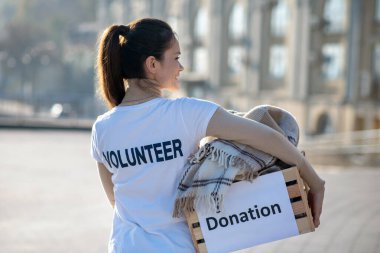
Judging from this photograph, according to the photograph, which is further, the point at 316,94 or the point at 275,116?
the point at 316,94

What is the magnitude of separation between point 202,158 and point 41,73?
7617 centimetres

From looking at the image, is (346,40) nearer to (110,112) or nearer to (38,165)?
(38,165)

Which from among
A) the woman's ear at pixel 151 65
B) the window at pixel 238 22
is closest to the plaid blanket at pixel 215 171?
the woman's ear at pixel 151 65

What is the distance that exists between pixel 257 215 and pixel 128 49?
69 centimetres

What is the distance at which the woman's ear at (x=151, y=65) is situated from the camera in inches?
90.8

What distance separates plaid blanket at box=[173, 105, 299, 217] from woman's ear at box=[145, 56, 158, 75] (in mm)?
304

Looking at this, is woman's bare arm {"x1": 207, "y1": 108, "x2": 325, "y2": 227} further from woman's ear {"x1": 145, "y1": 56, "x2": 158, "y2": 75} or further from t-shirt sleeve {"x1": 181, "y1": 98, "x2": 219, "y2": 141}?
woman's ear {"x1": 145, "y1": 56, "x2": 158, "y2": 75}

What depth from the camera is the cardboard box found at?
2264 mm

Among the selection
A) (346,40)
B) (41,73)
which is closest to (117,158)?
(346,40)

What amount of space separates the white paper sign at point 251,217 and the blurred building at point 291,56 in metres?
31.0

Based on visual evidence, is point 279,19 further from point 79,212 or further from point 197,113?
point 197,113

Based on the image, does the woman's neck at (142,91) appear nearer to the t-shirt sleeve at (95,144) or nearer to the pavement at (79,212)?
the t-shirt sleeve at (95,144)

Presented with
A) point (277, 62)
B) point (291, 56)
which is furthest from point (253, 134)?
point (277, 62)

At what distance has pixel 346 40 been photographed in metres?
35.0
